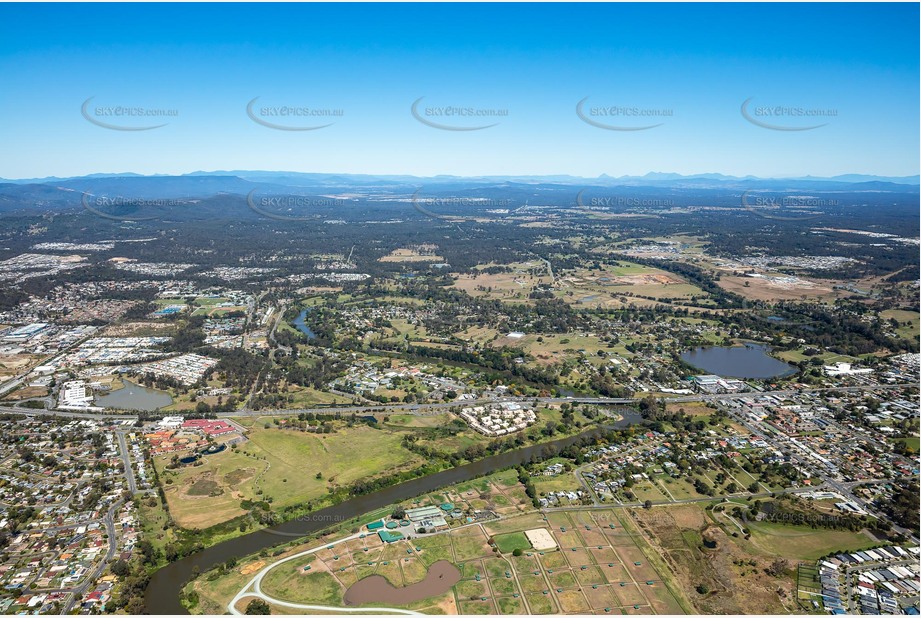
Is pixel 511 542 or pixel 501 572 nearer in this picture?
pixel 501 572

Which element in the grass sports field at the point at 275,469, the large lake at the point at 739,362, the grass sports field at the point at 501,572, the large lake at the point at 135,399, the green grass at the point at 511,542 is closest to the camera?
the grass sports field at the point at 501,572

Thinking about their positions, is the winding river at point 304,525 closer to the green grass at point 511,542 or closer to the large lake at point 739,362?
the green grass at point 511,542

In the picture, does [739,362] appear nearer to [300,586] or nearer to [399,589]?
[399,589]

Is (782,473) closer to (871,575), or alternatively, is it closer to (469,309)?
(871,575)

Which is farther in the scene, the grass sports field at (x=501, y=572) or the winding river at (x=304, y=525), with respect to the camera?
the winding river at (x=304, y=525)

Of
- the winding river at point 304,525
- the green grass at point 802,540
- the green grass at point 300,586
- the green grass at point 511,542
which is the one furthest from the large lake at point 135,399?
the green grass at point 802,540

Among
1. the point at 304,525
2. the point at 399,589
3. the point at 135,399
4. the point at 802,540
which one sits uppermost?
the point at 135,399

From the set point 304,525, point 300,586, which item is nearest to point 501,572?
point 300,586
